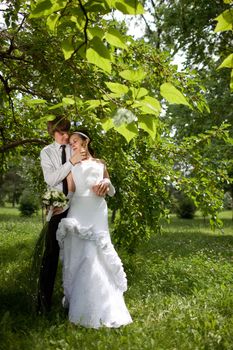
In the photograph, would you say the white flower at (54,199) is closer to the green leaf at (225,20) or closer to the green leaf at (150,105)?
the green leaf at (150,105)

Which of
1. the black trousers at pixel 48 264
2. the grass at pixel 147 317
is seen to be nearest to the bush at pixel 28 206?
the grass at pixel 147 317

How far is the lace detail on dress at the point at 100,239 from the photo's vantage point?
5.64 metres

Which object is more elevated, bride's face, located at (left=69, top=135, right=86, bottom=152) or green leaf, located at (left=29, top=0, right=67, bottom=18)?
green leaf, located at (left=29, top=0, right=67, bottom=18)

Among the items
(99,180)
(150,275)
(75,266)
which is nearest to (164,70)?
(99,180)

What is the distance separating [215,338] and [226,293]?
2057 millimetres

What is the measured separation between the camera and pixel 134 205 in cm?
746

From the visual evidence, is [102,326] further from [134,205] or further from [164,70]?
[164,70]

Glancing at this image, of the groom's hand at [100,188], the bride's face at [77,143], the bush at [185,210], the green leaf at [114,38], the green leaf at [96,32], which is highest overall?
the green leaf at [96,32]

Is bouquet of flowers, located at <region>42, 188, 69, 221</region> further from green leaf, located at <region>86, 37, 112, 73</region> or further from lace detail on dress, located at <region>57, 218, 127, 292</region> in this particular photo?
green leaf, located at <region>86, 37, 112, 73</region>

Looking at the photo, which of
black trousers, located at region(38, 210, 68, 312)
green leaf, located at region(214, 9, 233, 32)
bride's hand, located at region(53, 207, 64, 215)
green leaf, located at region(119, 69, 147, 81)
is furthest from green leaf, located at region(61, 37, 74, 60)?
black trousers, located at region(38, 210, 68, 312)

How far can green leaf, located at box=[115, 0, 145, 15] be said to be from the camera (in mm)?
1934

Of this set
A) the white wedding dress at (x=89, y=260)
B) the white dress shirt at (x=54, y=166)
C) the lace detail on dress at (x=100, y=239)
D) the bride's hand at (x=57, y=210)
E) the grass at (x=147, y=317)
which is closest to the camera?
the grass at (x=147, y=317)

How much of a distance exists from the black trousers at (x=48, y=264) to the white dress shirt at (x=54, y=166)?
0.56 metres

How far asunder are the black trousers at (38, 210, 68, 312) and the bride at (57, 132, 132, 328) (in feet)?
0.83
